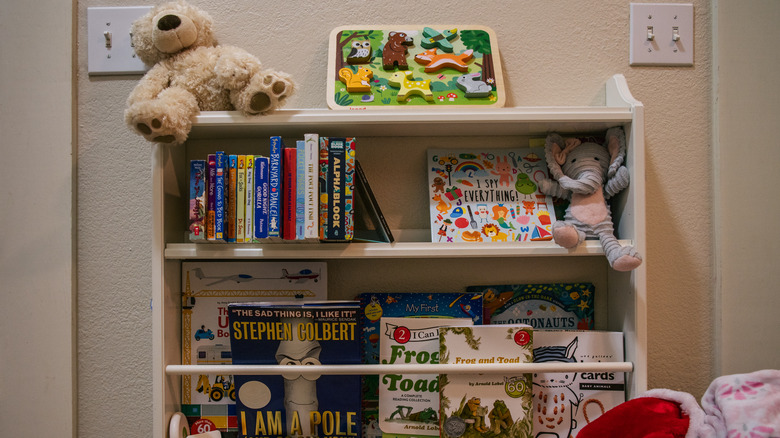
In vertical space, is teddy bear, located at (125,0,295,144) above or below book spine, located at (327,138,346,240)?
above

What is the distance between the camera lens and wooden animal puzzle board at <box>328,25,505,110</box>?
1.03 m

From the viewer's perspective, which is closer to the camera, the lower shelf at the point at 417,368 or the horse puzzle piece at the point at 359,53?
the lower shelf at the point at 417,368

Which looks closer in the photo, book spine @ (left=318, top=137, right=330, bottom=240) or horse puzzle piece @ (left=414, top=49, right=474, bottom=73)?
book spine @ (left=318, top=137, right=330, bottom=240)

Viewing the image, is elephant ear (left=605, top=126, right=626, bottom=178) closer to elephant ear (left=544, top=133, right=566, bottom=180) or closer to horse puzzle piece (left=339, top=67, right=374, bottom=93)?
elephant ear (left=544, top=133, right=566, bottom=180)

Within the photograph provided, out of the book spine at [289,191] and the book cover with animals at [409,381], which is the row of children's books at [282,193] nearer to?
the book spine at [289,191]

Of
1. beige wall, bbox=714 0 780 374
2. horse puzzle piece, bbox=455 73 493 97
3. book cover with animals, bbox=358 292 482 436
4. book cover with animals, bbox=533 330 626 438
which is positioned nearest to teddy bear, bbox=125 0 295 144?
horse puzzle piece, bbox=455 73 493 97

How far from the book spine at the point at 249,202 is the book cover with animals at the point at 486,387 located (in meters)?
0.40

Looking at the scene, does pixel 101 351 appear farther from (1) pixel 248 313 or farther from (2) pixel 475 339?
(2) pixel 475 339

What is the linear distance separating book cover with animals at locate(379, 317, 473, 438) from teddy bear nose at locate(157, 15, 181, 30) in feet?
2.28

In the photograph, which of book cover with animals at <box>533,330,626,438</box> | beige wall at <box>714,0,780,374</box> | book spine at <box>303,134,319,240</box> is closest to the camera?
book spine at <box>303,134,319,240</box>

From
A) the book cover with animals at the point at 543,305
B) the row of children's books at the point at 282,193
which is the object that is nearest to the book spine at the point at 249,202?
the row of children's books at the point at 282,193

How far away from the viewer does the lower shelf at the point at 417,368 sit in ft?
3.02

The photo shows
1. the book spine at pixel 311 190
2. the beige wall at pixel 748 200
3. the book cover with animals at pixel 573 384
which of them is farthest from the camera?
the beige wall at pixel 748 200

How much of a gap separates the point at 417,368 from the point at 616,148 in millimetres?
550
